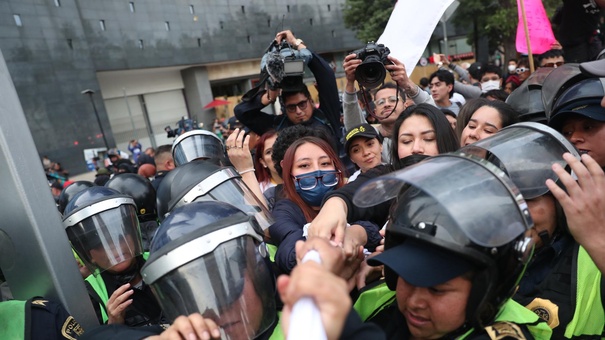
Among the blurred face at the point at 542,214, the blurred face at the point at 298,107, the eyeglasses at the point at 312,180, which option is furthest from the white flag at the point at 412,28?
the blurred face at the point at 542,214

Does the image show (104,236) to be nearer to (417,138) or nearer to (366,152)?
(417,138)

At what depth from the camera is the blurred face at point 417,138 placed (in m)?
2.29

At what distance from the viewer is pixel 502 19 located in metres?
18.4

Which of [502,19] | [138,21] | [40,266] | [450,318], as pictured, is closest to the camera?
[450,318]

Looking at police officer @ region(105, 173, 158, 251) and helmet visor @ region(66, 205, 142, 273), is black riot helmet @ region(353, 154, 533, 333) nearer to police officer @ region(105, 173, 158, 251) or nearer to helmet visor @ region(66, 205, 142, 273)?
helmet visor @ region(66, 205, 142, 273)

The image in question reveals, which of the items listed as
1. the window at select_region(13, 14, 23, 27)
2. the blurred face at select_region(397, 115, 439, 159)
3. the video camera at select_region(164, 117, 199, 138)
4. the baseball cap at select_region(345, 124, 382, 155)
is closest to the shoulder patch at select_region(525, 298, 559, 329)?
the blurred face at select_region(397, 115, 439, 159)

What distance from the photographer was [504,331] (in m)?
1.26

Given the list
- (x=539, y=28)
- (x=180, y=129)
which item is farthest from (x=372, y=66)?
(x=180, y=129)

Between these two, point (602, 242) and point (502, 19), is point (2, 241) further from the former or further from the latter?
point (502, 19)

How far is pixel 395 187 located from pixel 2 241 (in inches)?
65.6

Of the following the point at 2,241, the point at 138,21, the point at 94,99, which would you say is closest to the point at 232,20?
the point at 138,21

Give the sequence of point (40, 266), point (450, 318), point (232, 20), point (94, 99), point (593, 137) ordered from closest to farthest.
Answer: point (450, 318) < point (40, 266) < point (593, 137) < point (94, 99) < point (232, 20)

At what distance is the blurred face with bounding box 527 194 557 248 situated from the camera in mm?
1552

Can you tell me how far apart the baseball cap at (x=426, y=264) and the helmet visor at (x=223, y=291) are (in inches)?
19.6
